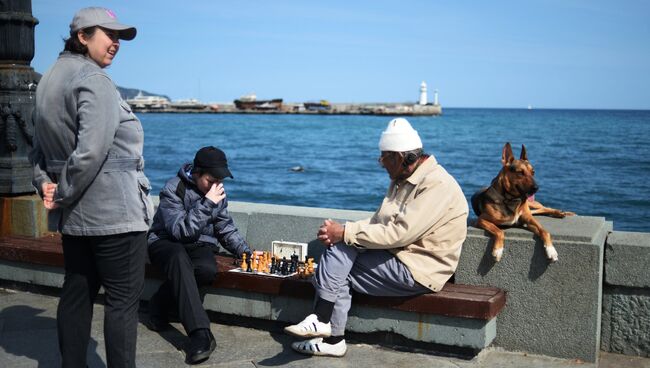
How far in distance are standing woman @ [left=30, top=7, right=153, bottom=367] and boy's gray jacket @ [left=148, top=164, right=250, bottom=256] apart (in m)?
1.21

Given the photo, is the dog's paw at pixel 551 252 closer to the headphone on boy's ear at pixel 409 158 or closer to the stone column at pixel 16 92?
the headphone on boy's ear at pixel 409 158

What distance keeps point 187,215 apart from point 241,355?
983 mm

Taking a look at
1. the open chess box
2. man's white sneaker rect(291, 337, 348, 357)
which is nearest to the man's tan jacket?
man's white sneaker rect(291, 337, 348, 357)

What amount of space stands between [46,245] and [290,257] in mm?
2027

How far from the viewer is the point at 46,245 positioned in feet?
19.8

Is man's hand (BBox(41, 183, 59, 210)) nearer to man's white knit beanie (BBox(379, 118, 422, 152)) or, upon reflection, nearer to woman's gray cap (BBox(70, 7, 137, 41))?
woman's gray cap (BBox(70, 7, 137, 41))

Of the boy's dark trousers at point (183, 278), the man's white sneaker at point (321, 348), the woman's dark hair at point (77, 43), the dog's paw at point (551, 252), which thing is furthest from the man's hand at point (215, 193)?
the dog's paw at point (551, 252)

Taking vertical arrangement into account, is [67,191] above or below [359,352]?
above

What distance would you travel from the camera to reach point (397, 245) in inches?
180

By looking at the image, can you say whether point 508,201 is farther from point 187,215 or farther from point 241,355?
point 187,215

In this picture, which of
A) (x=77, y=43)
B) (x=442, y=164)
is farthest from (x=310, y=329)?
(x=442, y=164)

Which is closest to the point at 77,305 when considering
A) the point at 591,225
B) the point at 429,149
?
the point at 591,225

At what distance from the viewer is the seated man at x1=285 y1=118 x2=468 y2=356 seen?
4543 millimetres

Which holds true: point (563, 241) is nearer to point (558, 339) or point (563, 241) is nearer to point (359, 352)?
point (558, 339)
